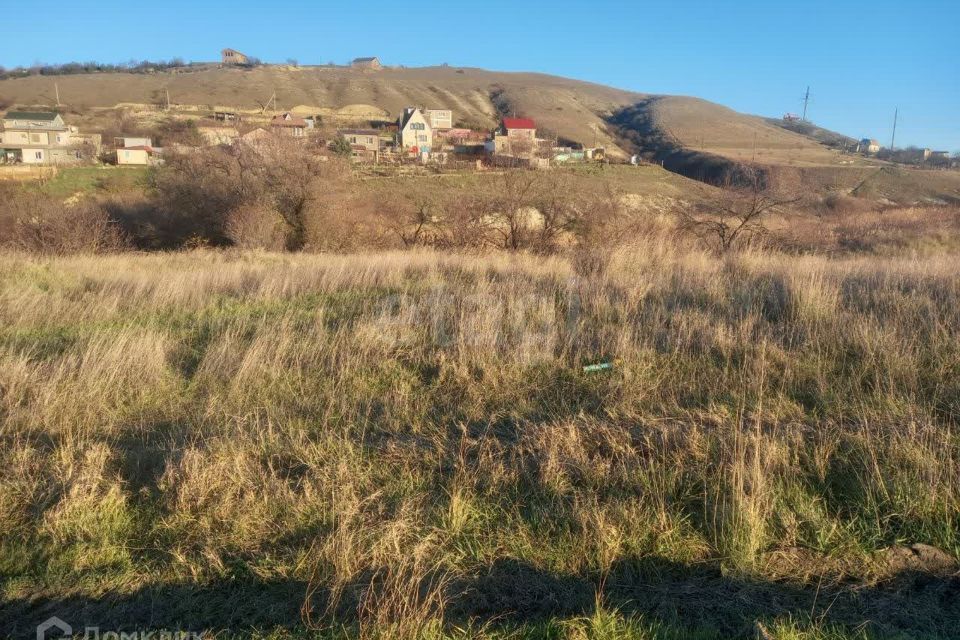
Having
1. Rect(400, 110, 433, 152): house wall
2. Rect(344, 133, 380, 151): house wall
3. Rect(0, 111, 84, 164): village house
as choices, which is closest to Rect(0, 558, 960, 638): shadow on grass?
Rect(0, 111, 84, 164): village house

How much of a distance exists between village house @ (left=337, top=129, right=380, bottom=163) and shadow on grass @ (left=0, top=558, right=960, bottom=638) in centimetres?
5902

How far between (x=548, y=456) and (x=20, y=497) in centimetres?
319

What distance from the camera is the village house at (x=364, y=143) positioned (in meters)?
60.7

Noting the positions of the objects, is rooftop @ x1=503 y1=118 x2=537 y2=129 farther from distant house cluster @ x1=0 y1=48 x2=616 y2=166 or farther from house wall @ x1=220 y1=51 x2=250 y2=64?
house wall @ x1=220 y1=51 x2=250 y2=64

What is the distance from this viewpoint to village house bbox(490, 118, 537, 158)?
210 ft

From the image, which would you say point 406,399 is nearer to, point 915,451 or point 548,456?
point 548,456

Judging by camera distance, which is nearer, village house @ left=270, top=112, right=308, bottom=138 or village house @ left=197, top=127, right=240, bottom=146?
village house @ left=270, top=112, right=308, bottom=138

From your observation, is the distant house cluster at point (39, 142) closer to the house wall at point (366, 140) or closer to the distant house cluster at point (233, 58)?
the house wall at point (366, 140)

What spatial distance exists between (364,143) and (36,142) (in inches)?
1368

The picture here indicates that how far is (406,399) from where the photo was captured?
4.52 metres

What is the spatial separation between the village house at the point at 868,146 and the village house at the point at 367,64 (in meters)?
120

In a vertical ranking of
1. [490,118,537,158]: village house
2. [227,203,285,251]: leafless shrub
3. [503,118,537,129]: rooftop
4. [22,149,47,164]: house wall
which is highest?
[503,118,537,129]: rooftop

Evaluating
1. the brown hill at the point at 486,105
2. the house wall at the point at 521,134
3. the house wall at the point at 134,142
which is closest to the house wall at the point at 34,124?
the house wall at the point at 134,142

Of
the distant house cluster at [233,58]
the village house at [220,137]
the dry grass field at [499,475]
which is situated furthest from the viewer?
the distant house cluster at [233,58]
